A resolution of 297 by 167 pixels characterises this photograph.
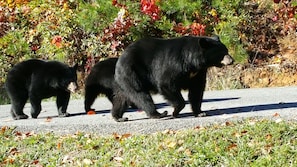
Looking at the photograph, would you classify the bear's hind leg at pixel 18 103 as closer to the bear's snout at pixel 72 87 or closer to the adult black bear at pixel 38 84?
the adult black bear at pixel 38 84

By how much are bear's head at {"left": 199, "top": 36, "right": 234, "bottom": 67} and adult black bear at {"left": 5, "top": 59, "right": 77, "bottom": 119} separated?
2.64 meters

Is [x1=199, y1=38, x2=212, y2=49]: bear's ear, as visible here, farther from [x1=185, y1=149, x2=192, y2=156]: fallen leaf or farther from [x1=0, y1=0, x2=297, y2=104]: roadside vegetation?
[x1=0, y1=0, x2=297, y2=104]: roadside vegetation

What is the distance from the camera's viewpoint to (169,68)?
8.86 meters

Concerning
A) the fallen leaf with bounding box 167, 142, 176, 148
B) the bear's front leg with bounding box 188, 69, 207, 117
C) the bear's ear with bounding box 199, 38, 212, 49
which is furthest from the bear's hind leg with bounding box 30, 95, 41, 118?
the fallen leaf with bounding box 167, 142, 176, 148

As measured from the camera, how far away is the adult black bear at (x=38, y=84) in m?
10.6

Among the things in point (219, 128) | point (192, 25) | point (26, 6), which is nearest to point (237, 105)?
point (219, 128)

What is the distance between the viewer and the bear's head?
8875 mm

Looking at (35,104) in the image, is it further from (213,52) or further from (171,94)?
(213,52)

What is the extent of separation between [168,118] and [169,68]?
77 centimetres

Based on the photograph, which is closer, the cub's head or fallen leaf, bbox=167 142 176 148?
fallen leaf, bbox=167 142 176 148

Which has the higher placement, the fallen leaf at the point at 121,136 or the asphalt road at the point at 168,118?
the fallen leaf at the point at 121,136

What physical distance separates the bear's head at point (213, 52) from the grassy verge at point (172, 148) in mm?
1264

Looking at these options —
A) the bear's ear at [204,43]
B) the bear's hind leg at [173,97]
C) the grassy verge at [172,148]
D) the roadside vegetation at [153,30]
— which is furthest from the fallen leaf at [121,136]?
the roadside vegetation at [153,30]

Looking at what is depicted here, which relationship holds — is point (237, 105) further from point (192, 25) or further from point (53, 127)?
point (192, 25)
